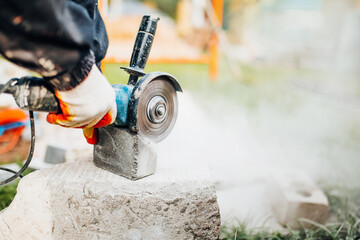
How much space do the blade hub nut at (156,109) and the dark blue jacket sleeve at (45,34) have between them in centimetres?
33

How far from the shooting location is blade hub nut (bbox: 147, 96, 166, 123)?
109 cm

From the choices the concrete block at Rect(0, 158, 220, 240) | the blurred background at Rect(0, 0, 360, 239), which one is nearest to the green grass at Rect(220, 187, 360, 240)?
the blurred background at Rect(0, 0, 360, 239)

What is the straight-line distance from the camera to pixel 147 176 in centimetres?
117

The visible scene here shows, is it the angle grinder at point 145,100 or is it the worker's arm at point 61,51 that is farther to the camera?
the angle grinder at point 145,100

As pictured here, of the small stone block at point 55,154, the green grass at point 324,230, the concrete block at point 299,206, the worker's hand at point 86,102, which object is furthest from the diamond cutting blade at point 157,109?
the small stone block at point 55,154

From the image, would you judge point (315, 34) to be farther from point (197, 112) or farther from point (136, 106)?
point (136, 106)

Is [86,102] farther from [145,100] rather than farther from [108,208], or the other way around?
[108,208]

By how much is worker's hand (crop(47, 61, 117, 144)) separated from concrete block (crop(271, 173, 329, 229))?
3.92ft

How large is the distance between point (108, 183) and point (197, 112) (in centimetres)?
241

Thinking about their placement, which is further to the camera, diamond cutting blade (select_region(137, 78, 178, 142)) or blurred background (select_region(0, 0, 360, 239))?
blurred background (select_region(0, 0, 360, 239))

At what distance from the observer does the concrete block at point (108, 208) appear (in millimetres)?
1077

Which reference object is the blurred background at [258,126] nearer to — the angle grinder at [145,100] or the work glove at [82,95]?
the angle grinder at [145,100]

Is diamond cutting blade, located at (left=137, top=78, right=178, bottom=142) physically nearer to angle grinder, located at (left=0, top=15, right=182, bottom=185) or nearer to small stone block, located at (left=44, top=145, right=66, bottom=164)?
angle grinder, located at (left=0, top=15, right=182, bottom=185)

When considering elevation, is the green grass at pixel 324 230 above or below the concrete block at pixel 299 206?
below
